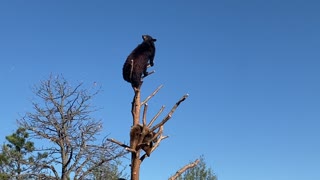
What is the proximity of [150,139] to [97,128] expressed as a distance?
9166 millimetres

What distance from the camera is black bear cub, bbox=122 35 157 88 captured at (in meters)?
6.48

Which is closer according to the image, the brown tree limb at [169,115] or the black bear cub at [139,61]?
the brown tree limb at [169,115]

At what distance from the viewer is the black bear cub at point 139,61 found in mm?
6477

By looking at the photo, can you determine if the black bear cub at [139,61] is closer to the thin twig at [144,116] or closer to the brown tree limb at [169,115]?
the thin twig at [144,116]

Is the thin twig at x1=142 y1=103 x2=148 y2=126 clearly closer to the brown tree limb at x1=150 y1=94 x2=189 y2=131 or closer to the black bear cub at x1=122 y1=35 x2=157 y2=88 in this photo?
the brown tree limb at x1=150 y1=94 x2=189 y2=131

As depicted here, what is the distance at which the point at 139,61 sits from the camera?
666cm

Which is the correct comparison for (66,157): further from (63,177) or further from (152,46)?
(152,46)

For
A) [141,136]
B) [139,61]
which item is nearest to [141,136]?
[141,136]

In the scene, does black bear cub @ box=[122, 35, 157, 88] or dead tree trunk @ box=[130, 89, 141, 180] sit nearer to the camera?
dead tree trunk @ box=[130, 89, 141, 180]

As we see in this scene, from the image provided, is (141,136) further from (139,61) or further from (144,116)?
(139,61)

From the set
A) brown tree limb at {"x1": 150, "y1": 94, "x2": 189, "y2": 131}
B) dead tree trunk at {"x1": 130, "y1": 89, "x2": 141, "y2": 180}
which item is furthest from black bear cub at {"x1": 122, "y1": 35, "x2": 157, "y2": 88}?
brown tree limb at {"x1": 150, "y1": 94, "x2": 189, "y2": 131}

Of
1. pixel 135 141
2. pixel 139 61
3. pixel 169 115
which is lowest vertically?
pixel 135 141

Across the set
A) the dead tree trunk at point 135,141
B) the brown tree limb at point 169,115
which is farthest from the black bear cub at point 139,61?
the brown tree limb at point 169,115

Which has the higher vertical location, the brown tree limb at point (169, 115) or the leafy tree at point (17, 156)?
the leafy tree at point (17, 156)
